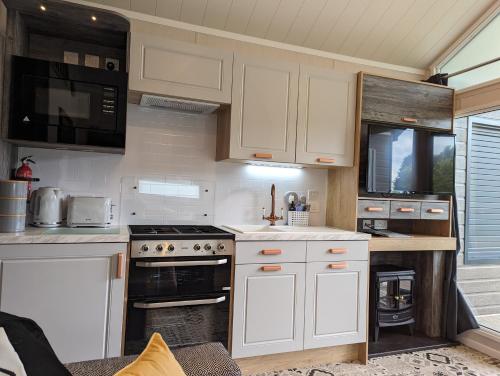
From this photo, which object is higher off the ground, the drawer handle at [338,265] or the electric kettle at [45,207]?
the electric kettle at [45,207]

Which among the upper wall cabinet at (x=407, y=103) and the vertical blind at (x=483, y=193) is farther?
the vertical blind at (x=483, y=193)

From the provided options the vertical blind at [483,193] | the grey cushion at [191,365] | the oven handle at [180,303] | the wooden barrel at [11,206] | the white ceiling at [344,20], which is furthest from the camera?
the vertical blind at [483,193]

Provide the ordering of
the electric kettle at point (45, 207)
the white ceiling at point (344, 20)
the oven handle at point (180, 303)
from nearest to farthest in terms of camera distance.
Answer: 1. the oven handle at point (180, 303)
2. the electric kettle at point (45, 207)
3. the white ceiling at point (344, 20)

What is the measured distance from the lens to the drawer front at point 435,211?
2.98 m

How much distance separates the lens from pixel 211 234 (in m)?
2.28

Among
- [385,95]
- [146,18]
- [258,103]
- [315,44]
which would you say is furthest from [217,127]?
[385,95]

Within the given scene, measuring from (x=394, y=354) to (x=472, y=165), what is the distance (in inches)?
72.9

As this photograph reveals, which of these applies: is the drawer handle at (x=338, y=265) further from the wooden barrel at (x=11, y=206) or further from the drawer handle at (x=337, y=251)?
the wooden barrel at (x=11, y=206)

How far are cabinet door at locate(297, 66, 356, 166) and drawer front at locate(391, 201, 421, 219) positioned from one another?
0.52 meters

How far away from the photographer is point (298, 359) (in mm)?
2564

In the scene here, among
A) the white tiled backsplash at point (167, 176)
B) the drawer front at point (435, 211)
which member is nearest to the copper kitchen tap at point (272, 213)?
the white tiled backsplash at point (167, 176)

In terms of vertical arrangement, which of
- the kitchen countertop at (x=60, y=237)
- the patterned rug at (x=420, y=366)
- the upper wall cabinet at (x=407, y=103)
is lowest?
the patterned rug at (x=420, y=366)

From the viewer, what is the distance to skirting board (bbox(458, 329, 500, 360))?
112 inches

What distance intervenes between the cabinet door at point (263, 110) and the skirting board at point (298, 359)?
1.44 meters
